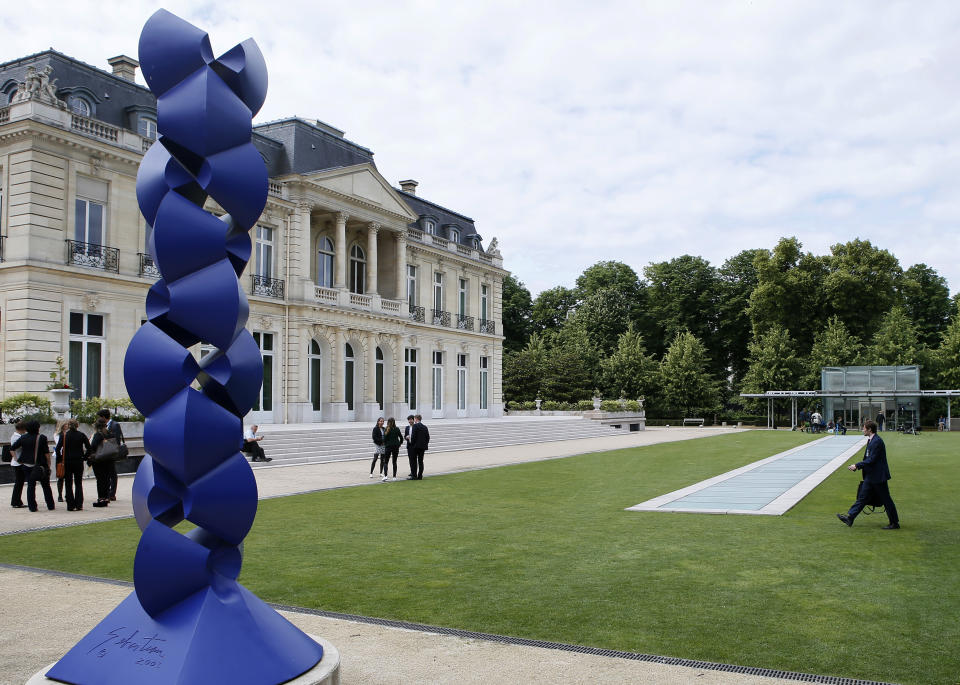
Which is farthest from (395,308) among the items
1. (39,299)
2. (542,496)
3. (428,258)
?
(542,496)

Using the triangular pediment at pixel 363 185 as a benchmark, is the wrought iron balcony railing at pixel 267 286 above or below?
A: below

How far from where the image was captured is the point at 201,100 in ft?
15.8

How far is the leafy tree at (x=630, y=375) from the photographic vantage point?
6325 cm

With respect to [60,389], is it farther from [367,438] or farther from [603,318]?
[603,318]

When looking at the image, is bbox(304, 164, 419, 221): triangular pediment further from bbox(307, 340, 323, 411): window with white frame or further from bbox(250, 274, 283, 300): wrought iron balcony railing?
bbox(307, 340, 323, 411): window with white frame

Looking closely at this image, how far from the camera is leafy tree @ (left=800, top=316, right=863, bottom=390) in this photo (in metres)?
60.7

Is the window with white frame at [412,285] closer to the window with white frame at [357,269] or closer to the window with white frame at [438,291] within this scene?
the window with white frame at [438,291]

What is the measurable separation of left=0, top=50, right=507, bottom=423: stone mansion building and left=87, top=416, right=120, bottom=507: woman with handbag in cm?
577

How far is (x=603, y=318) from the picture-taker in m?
74.1

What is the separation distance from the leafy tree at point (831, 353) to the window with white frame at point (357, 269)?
36.7m

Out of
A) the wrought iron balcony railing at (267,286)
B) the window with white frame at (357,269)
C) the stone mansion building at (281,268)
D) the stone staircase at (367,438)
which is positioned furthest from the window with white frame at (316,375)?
the window with white frame at (357,269)

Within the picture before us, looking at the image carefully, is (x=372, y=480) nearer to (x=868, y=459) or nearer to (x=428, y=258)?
(x=868, y=459)

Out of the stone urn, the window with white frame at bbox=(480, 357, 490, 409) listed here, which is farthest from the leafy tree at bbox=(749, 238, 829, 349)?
the stone urn

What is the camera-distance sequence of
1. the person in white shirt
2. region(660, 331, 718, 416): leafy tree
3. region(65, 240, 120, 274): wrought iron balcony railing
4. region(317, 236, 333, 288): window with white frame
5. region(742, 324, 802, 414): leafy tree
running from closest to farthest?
the person in white shirt < region(65, 240, 120, 274): wrought iron balcony railing < region(317, 236, 333, 288): window with white frame < region(742, 324, 802, 414): leafy tree < region(660, 331, 718, 416): leafy tree
